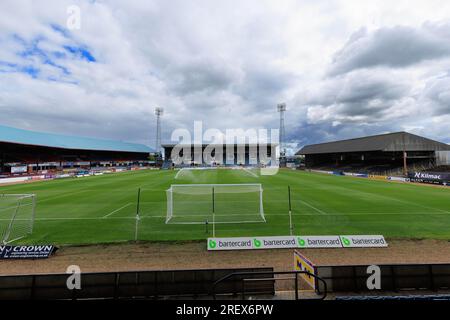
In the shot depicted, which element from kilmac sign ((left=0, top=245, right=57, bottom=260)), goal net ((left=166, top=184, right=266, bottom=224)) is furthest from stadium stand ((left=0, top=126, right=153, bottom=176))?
kilmac sign ((left=0, top=245, right=57, bottom=260))

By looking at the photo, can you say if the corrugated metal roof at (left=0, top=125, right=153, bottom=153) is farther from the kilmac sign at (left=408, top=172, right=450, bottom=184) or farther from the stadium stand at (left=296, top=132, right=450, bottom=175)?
the stadium stand at (left=296, top=132, right=450, bottom=175)

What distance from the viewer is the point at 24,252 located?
961 centimetres

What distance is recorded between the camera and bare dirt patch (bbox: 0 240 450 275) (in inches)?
349

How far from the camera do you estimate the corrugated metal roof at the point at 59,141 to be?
4945cm

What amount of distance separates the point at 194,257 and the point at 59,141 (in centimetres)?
7363

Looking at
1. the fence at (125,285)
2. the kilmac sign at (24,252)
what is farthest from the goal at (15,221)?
the fence at (125,285)

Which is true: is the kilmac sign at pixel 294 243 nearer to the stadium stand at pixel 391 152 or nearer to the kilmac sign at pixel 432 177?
the kilmac sign at pixel 432 177

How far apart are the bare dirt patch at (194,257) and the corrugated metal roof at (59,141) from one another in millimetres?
49334

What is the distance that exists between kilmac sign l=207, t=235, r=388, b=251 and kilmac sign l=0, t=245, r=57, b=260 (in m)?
7.44

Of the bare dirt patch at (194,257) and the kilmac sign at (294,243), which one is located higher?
the kilmac sign at (294,243)

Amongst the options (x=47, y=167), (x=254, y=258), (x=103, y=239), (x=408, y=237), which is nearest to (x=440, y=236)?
(x=408, y=237)

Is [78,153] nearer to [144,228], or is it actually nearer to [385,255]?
[144,228]
